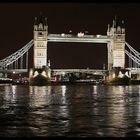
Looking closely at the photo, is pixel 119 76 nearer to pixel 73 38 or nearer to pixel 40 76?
pixel 73 38

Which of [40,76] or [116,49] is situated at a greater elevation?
[116,49]

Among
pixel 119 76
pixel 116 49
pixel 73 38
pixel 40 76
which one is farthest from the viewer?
pixel 116 49

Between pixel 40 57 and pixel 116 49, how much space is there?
16.0 metres

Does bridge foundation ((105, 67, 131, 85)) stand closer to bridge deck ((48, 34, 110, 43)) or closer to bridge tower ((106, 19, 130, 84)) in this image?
bridge tower ((106, 19, 130, 84))

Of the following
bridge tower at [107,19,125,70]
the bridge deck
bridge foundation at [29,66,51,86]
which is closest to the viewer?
bridge foundation at [29,66,51,86]

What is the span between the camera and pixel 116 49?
319ft

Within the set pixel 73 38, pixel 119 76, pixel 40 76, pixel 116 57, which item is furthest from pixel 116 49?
pixel 40 76

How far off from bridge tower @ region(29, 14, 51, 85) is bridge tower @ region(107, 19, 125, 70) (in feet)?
45.5

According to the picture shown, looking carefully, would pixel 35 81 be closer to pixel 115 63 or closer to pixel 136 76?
pixel 115 63

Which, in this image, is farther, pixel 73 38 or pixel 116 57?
pixel 116 57

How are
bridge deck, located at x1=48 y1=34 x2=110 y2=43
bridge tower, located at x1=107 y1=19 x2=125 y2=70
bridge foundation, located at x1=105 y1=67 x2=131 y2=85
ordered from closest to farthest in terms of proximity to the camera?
bridge deck, located at x1=48 y1=34 x2=110 y2=43 → bridge foundation, located at x1=105 y1=67 x2=131 y2=85 → bridge tower, located at x1=107 y1=19 x2=125 y2=70

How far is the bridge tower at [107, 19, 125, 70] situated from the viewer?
3826 inches

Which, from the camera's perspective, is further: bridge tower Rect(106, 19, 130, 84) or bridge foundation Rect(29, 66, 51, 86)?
bridge tower Rect(106, 19, 130, 84)

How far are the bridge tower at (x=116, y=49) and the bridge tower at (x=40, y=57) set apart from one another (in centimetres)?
1386
